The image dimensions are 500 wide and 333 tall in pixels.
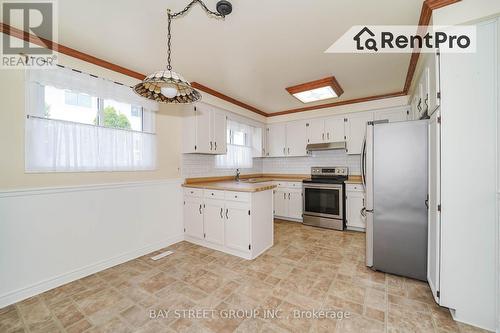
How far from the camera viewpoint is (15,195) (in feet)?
6.57

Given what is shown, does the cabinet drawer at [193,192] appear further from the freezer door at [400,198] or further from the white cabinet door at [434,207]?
the white cabinet door at [434,207]

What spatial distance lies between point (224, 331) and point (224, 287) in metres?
0.59

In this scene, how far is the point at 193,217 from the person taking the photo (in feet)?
11.2

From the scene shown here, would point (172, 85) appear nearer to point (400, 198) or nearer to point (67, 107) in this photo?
point (67, 107)

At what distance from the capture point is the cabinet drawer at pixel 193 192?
3307 millimetres

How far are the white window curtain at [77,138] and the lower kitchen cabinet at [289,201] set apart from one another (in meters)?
2.94

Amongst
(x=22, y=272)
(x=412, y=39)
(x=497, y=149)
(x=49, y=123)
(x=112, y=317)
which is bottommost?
(x=112, y=317)

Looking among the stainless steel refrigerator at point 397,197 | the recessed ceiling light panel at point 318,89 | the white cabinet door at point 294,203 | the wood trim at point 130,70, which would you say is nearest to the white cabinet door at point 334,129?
the wood trim at point 130,70

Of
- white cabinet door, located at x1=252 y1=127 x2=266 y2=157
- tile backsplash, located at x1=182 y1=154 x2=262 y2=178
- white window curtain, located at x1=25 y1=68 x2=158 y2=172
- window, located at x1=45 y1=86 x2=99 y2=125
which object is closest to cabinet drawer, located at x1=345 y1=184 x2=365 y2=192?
white cabinet door, located at x1=252 y1=127 x2=266 y2=157

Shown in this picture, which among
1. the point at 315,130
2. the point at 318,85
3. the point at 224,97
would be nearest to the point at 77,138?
the point at 224,97

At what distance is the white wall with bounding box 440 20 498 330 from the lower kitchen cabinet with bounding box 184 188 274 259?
1919 millimetres

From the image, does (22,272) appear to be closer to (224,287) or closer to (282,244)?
(224,287)

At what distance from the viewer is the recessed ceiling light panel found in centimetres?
322

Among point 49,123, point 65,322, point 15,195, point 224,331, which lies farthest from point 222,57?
point 65,322
